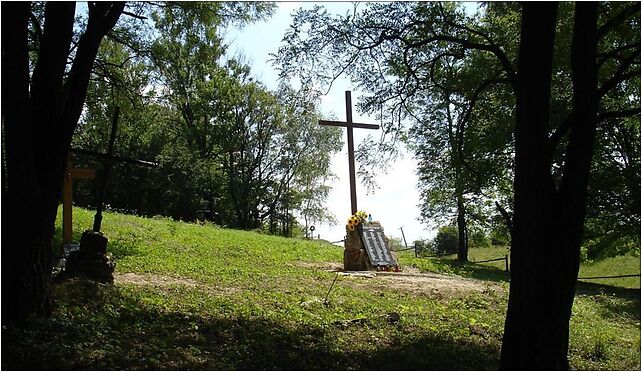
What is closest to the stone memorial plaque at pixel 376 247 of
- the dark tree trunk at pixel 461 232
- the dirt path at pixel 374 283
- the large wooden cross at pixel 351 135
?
the dirt path at pixel 374 283

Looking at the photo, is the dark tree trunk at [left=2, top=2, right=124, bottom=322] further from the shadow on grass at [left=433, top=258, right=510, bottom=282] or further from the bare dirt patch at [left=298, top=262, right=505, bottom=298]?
the shadow on grass at [left=433, top=258, right=510, bottom=282]

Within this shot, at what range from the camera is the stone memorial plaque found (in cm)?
1485

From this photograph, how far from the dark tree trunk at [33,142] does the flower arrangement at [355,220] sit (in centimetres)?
931

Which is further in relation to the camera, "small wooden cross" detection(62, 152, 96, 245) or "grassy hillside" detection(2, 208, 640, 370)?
"small wooden cross" detection(62, 152, 96, 245)

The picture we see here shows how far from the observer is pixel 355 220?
14.9 metres

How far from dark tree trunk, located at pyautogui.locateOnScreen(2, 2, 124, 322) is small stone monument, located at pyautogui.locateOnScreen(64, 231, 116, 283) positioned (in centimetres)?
200

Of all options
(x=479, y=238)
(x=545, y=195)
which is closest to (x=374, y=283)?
(x=545, y=195)

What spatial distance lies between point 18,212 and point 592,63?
5.67 metres

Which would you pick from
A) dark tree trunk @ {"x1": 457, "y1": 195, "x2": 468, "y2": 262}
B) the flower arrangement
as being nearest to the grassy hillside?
the flower arrangement

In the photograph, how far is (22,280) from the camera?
228 inches

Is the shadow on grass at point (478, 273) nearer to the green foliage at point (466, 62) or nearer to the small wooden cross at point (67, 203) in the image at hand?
the green foliage at point (466, 62)

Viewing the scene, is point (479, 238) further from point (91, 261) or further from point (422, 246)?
point (91, 261)

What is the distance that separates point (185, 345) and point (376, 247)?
9448 mm

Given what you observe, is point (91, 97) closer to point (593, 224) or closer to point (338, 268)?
point (338, 268)
